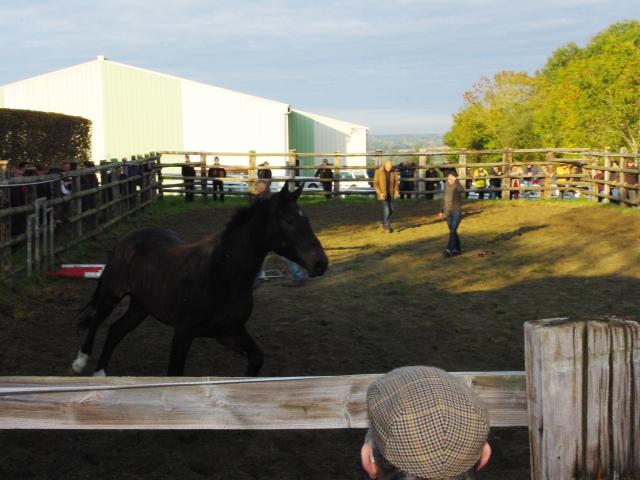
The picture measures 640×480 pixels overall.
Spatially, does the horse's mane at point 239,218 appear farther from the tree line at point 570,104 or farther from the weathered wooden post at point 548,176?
the tree line at point 570,104

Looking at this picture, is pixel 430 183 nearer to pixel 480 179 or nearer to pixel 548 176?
pixel 480 179

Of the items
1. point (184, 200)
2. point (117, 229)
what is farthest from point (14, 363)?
point (184, 200)

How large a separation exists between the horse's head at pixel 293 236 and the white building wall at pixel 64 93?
115ft

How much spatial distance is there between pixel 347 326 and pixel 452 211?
18.8ft

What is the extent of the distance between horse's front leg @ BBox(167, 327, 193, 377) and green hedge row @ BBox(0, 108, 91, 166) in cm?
1557

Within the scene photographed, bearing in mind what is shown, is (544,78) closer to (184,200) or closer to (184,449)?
(184,200)

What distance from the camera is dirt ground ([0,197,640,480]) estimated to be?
4.71 metres

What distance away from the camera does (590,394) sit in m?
2.01

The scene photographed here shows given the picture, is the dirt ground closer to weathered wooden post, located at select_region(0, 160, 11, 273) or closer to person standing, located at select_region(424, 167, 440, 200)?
weathered wooden post, located at select_region(0, 160, 11, 273)

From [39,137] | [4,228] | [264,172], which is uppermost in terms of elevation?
[39,137]

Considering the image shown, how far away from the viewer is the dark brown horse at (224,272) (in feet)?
18.0

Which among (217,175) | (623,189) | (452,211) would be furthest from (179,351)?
(217,175)

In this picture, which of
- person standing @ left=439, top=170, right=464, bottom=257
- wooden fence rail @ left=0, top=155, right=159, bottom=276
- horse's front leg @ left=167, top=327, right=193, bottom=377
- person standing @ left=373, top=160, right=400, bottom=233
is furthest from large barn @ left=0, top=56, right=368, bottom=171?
horse's front leg @ left=167, top=327, right=193, bottom=377

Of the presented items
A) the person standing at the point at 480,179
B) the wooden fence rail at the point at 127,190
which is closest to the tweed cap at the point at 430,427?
the wooden fence rail at the point at 127,190
